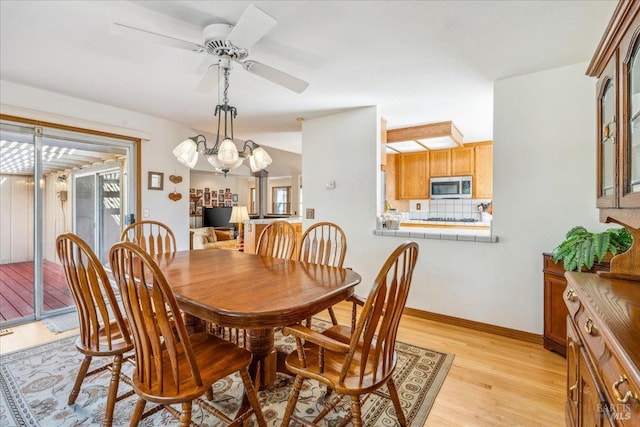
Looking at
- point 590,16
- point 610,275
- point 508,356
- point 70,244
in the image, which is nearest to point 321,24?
point 590,16

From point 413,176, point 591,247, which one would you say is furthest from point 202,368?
point 413,176

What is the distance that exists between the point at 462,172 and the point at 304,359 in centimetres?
451

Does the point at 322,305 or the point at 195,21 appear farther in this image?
the point at 195,21

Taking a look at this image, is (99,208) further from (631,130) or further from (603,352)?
(631,130)

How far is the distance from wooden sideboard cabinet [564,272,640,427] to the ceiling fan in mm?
1719

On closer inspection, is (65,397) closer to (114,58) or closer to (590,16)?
(114,58)

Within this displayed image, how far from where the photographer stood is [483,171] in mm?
4840

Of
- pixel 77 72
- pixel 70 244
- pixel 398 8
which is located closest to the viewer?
pixel 70 244

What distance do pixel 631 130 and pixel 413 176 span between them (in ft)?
13.9

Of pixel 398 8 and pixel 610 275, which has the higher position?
pixel 398 8

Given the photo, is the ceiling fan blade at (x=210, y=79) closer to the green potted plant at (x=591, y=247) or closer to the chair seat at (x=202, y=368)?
the chair seat at (x=202, y=368)

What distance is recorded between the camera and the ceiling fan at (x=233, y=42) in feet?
4.71

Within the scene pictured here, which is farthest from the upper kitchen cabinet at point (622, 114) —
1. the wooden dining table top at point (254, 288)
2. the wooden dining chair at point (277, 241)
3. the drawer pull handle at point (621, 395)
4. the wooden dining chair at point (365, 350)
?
the wooden dining chair at point (277, 241)

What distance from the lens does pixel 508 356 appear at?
2.33 metres
